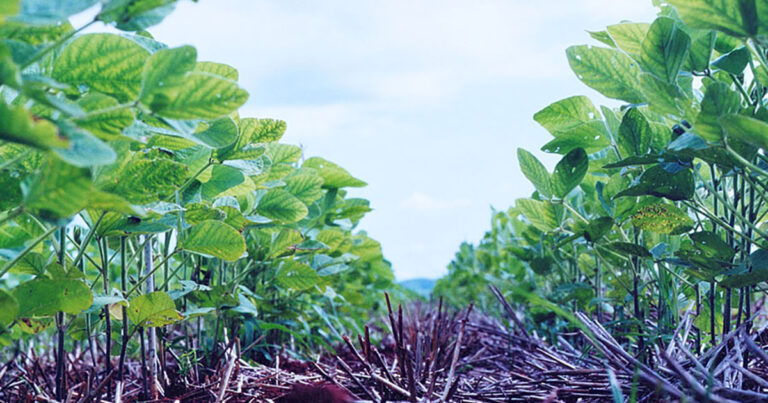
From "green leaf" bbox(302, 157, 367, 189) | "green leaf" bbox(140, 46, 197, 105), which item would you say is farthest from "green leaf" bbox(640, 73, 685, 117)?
"green leaf" bbox(302, 157, 367, 189)

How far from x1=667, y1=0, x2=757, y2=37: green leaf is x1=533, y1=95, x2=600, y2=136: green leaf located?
0.41m

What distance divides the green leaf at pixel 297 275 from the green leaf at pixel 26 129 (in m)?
1.15

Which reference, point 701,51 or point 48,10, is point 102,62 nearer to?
point 48,10

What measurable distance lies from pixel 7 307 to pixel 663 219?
3.45 feet

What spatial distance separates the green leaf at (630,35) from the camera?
103 cm

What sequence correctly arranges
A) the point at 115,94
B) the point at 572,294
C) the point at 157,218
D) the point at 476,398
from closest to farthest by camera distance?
1. the point at 115,94
2. the point at 157,218
3. the point at 476,398
4. the point at 572,294

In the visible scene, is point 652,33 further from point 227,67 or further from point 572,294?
point 572,294

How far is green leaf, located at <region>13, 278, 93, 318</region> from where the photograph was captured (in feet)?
2.64

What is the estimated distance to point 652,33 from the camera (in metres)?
0.87

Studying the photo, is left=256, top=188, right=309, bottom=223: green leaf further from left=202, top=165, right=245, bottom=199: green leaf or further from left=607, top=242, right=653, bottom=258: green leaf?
left=607, top=242, right=653, bottom=258: green leaf

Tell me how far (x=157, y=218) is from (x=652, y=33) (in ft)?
2.80

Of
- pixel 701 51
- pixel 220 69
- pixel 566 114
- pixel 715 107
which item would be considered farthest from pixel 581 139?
pixel 220 69

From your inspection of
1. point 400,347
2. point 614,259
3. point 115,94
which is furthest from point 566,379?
point 115,94

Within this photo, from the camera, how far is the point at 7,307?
2.33 ft
